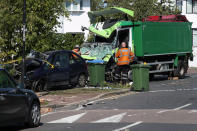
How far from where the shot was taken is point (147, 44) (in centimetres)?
2395

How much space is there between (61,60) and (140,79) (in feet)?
10.0

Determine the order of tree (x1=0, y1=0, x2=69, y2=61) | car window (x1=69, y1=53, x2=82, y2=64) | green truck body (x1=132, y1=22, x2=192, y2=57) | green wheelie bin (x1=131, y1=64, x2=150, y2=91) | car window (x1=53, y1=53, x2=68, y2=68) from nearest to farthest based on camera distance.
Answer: green wheelie bin (x1=131, y1=64, x2=150, y2=91)
car window (x1=53, y1=53, x2=68, y2=68)
tree (x1=0, y1=0, x2=69, y2=61)
car window (x1=69, y1=53, x2=82, y2=64)
green truck body (x1=132, y1=22, x2=192, y2=57)

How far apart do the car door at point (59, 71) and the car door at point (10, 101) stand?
8.75 m

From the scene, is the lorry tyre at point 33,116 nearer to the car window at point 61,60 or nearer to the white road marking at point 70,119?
the white road marking at point 70,119

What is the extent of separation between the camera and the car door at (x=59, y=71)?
19531mm

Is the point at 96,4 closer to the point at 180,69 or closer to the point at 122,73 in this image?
the point at 180,69

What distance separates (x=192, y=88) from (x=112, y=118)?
326 inches

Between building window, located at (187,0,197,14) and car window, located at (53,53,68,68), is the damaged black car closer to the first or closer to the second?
car window, located at (53,53,68,68)

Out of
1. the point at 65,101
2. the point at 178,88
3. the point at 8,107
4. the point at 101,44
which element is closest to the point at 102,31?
the point at 101,44

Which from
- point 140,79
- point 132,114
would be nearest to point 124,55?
point 140,79

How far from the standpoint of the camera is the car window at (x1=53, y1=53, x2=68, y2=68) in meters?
20.0

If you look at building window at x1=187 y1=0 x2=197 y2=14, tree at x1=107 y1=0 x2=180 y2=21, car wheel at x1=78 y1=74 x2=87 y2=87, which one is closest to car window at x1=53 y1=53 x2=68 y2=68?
car wheel at x1=78 y1=74 x2=87 y2=87

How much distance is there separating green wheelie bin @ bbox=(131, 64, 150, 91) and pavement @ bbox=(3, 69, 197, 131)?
2.72 ft

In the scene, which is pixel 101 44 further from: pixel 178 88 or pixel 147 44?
pixel 178 88
